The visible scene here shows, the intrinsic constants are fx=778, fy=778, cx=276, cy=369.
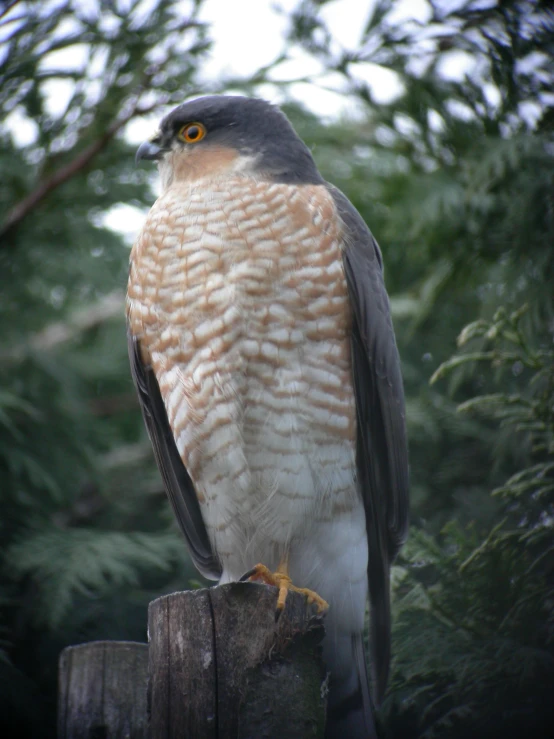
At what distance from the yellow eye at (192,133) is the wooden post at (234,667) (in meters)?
2.03

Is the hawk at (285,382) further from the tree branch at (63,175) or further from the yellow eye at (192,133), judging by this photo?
the tree branch at (63,175)

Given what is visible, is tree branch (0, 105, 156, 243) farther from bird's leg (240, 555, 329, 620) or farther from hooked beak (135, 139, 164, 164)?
bird's leg (240, 555, 329, 620)

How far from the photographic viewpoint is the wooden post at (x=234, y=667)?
2.06m

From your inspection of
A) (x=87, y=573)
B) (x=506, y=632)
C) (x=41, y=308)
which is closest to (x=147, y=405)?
(x=87, y=573)

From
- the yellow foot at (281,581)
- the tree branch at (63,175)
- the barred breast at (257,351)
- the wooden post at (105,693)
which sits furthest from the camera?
the tree branch at (63,175)

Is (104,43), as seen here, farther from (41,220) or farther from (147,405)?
(147,405)

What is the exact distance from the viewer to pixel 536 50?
144 inches

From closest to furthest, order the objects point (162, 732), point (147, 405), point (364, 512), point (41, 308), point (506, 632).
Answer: point (162, 732) → point (506, 632) → point (364, 512) → point (147, 405) → point (41, 308)

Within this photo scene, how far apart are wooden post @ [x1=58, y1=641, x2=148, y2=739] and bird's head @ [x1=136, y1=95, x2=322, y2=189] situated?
6.21ft

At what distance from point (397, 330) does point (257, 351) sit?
6.28 feet

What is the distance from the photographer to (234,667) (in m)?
2.12

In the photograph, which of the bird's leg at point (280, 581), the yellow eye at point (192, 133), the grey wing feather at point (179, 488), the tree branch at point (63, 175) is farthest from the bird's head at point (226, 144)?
the bird's leg at point (280, 581)

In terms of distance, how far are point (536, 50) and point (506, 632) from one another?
2637 millimetres

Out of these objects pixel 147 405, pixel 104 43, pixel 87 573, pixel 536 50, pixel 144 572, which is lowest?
pixel 144 572
